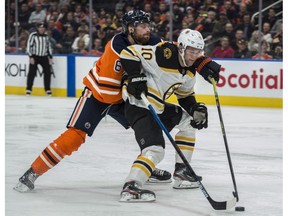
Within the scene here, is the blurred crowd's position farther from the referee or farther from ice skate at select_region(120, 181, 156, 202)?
ice skate at select_region(120, 181, 156, 202)

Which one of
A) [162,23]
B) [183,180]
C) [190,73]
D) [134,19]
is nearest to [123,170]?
[183,180]

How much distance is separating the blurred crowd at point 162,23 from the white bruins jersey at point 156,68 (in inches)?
295

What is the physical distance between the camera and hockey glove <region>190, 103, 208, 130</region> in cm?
567

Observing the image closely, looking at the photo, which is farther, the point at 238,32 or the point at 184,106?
the point at 238,32

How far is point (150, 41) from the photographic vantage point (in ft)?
18.2

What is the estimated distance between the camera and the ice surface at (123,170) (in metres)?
5.05

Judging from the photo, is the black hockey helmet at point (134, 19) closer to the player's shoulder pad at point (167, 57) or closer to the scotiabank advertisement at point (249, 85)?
the player's shoulder pad at point (167, 57)

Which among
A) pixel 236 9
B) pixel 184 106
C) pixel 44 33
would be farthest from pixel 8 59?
pixel 184 106

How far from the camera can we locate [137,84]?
5.23 meters

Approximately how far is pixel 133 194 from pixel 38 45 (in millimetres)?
10537

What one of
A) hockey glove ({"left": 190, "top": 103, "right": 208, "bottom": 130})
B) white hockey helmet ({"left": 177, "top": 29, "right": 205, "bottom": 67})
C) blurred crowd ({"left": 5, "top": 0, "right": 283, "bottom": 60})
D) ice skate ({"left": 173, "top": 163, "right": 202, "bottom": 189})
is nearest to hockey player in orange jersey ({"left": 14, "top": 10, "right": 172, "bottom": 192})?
white hockey helmet ({"left": 177, "top": 29, "right": 205, "bottom": 67})

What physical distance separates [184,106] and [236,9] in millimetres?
7739

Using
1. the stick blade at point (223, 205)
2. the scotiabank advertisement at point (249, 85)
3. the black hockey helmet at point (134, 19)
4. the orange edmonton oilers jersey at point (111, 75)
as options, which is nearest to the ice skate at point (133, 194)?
the stick blade at point (223, 205)

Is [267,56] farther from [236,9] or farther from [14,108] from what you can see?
[14,108]
